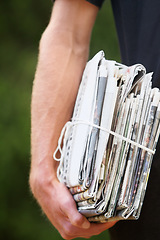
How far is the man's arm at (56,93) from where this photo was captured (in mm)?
896

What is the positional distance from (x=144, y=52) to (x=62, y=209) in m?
0.37

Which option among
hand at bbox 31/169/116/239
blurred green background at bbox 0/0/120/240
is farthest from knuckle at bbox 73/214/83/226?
blurred green background at bbox 0/0/120/240

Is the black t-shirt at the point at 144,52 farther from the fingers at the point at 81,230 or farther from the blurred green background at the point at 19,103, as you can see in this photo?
the blurred green background at the point at 19,103

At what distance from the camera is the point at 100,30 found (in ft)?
14.0

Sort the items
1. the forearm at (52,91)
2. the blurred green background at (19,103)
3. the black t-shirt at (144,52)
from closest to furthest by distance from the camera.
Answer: the black t-shirt at (144,52), the forearm at (52,91), the blurred green background at (19,103)

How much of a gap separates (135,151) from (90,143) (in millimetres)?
82

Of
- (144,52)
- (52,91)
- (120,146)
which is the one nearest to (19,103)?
(52,91)

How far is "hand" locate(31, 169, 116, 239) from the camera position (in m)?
0.82

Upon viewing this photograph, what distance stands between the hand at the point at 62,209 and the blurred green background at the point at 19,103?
2.68 meters

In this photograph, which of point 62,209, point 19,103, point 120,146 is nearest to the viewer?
point 120,146

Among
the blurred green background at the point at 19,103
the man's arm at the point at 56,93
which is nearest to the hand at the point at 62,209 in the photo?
the man's arm at the point at 56,93

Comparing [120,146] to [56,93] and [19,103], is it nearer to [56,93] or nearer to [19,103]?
[56,93]

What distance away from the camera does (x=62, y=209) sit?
84 cm

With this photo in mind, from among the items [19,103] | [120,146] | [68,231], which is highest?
[19,103]
